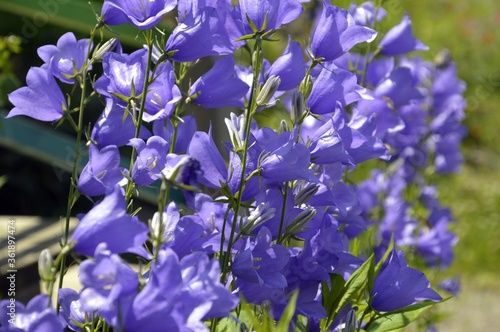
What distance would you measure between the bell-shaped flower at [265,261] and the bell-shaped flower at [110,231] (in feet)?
0.69

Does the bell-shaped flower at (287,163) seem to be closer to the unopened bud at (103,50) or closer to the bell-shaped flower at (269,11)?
the bell-shaped flower at (269,11)

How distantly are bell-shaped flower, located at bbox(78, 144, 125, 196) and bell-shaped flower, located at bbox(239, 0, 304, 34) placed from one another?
257 mm

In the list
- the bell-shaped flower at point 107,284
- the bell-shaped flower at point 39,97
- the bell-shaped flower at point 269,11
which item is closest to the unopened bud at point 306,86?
the bell-shaped flower at point 269,11

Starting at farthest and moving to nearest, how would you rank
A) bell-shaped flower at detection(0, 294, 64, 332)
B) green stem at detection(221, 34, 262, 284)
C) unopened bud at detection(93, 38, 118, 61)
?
unopened bud at detection(93, 38, 118, 61) < green stem at detection(221, 34, 262, 284) < bell-shaped flower at detection(0, 294, 64, 332)

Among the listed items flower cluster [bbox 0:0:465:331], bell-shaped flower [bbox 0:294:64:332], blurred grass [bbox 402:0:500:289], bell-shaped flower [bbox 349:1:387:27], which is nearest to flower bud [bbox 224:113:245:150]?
flower cluster [bbox 0:0:465:331]

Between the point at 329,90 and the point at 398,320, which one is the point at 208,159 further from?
the point at 398,320

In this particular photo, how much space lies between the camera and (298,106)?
108 centimetres

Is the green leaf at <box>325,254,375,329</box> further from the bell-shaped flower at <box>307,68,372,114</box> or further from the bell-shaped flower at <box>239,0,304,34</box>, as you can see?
the bell-shaped flower at <box>239,0,304,34</box>

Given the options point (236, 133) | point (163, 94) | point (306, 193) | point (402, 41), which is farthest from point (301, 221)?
point (402, 41)

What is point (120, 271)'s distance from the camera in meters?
0.75

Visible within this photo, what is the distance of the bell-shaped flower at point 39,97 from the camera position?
1062 millimetres

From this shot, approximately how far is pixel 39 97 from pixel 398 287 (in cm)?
58

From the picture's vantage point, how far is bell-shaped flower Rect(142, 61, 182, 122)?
1.04 m

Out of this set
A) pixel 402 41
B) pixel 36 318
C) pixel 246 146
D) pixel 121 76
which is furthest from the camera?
pixel 402 41
